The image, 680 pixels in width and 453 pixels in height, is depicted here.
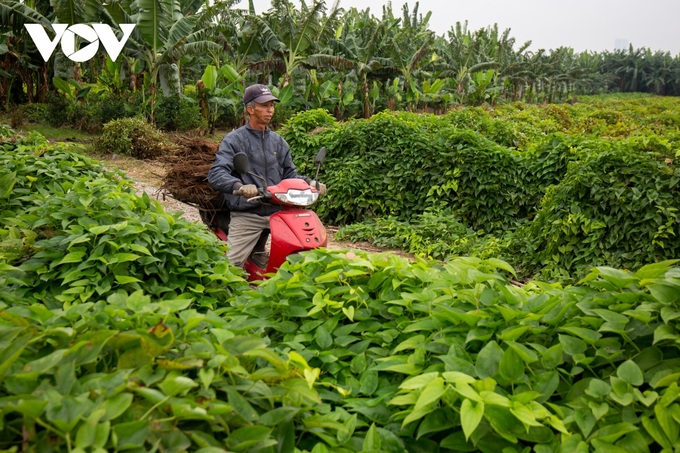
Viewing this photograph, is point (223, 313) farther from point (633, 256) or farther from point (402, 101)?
point (402, 101)

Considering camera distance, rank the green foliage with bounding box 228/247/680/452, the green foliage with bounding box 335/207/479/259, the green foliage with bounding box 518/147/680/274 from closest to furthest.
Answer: the green foliage with bounding box 228/247/680/452 < the green foliage with bounding box 518/147/680/274 < the green foliage with bounding box 335/207/479/259

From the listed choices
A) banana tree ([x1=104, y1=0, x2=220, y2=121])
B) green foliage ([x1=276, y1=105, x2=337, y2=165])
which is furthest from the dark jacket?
banana tree ([x1=104, y1=0, x2=220, y2=121])

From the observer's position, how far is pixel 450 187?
28.2ft

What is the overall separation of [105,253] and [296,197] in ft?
5.61

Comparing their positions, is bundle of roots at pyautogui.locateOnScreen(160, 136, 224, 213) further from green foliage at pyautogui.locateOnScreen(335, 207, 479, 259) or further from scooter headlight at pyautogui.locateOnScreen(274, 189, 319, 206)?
green foliage at pyautogui.locateOnScreen(335, 207, 479, 259)

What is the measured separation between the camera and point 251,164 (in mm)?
4797

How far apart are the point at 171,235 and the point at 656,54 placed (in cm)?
9069

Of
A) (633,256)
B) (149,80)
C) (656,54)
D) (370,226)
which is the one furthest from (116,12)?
(656,54)

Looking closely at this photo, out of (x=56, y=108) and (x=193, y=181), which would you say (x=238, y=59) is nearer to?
(x=56, y=108)

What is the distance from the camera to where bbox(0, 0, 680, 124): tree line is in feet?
56.0

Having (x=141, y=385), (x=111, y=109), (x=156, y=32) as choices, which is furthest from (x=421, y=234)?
(x=111, y=109)

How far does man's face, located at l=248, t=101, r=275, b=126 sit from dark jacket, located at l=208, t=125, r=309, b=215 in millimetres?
112

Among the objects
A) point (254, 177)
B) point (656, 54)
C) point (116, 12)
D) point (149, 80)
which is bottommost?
point (254, 177)

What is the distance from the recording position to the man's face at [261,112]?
472cm
